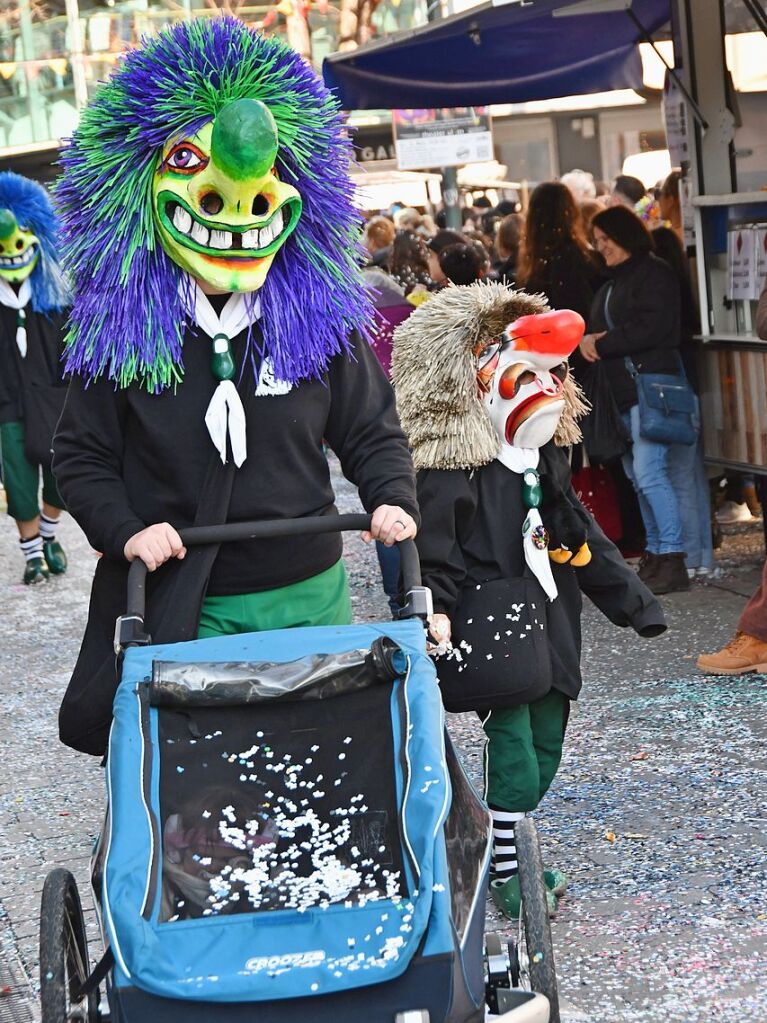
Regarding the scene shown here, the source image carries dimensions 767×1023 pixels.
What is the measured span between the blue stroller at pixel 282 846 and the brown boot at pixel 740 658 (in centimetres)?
307

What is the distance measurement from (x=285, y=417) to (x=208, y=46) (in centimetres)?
82

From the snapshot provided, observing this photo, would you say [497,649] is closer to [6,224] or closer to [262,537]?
[262,537]

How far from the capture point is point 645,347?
24.3 ft

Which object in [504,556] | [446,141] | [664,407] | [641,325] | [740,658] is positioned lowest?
[740,658]

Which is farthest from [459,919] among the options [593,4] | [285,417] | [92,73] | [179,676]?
[92,73]

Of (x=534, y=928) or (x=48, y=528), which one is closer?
(x=534, y=928)

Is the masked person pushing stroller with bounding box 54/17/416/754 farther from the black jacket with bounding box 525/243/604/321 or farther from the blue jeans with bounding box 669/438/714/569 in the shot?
the black jacket with bounding box 525/243/604/321

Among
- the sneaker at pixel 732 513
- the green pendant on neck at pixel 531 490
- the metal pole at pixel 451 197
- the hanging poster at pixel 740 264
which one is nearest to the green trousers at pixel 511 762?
the green pendant on neck at pixel 531 490

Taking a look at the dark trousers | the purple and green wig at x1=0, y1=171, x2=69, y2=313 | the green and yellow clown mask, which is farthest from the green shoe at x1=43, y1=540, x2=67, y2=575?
the dark trousers

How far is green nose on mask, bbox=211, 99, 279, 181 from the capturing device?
3.24 m

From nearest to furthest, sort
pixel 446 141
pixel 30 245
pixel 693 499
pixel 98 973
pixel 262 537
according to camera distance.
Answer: pixel 98 973 → pixel 262 537 → pixel 693 499 → pixel 30 245 → pixel 446 141

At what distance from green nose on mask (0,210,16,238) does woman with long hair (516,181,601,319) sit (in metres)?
2.80

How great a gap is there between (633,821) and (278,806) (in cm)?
202

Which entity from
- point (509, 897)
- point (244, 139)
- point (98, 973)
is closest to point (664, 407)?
point (509, 897)
